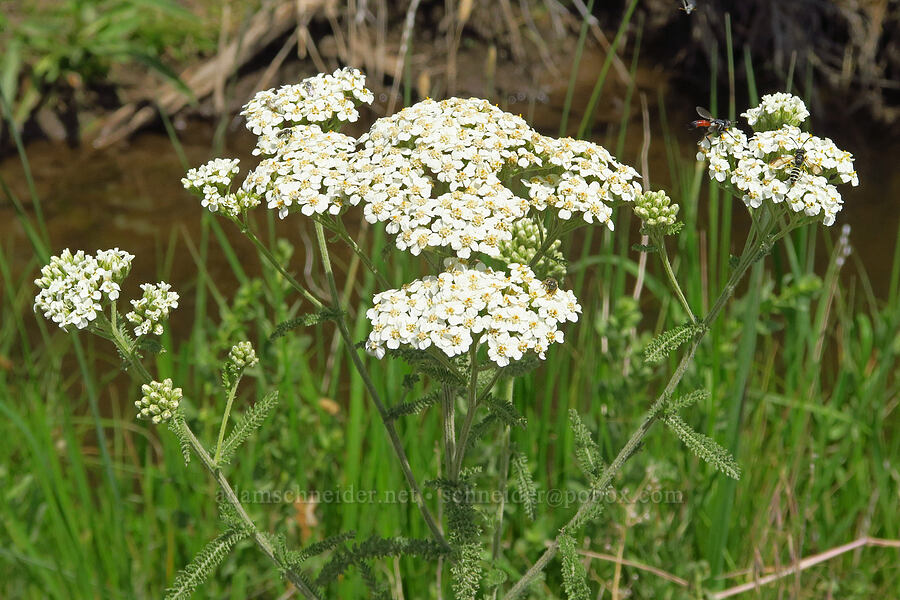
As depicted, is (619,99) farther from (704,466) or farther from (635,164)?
(704,466)

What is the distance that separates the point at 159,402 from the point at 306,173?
0.68 meters

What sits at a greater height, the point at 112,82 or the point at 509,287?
the point at 112,82

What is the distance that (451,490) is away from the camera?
2.36 m

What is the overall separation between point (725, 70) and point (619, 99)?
1033mm

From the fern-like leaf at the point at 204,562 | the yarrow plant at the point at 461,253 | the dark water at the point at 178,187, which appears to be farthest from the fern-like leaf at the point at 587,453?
the dark water at the point at 178,187

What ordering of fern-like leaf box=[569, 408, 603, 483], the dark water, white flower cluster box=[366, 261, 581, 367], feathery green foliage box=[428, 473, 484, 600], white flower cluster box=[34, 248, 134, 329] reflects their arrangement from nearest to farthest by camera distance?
white flower cluster box=[366, 261, 581, 367]
white flower cluster box=[34, 248, 134, 329]
feathery green foliage box=[428, 473, 484, 600]
fern-like leaf box=[569, 408, 603, 483]
the dark water

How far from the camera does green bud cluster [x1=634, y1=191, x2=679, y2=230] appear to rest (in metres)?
2.30

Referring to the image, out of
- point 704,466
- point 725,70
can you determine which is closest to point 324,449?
point 704,466

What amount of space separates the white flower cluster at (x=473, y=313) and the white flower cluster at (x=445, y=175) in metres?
0.09

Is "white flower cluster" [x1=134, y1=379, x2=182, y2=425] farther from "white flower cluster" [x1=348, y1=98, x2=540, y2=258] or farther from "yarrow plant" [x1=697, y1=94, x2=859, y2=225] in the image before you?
"yarrow plant" [x1=697, y1=94, x2=859, y2=225]

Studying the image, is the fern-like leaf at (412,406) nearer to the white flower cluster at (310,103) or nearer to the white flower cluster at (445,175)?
the white flower cluster at (445,175)

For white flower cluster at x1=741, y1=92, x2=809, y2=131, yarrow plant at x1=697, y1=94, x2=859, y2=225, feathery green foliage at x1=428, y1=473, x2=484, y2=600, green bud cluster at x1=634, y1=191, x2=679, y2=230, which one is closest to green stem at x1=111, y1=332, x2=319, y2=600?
feathery green foliage at x1=428, y1=473, x2=484, y2=600

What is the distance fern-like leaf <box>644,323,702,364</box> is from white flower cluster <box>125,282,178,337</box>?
1.21 meters

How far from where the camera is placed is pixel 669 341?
89.5 inches
